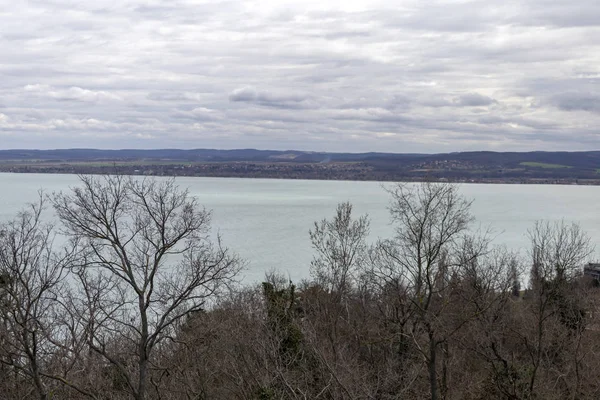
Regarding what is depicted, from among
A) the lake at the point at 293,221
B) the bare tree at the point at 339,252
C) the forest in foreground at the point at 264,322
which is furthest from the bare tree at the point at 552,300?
the lake at the point at 293,221

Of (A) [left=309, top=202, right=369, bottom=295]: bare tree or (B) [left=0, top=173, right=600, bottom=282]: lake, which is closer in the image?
(A) [left=309, top=202, right=369, bottom=295]: bare tree

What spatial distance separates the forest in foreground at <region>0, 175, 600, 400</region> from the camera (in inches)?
643

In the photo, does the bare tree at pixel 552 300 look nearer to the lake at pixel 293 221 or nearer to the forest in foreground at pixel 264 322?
the forest in foreground at pixel 264 322

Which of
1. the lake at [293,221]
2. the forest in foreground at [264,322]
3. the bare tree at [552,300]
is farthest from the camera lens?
the lake at [293,221]

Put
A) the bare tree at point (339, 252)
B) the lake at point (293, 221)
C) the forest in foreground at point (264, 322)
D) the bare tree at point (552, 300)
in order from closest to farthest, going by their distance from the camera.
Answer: the forest in foreground at point (264, 322) → the bare tree at point (552, 300) → the bare tree at point (339, 252) → the lake at point (293, 221)

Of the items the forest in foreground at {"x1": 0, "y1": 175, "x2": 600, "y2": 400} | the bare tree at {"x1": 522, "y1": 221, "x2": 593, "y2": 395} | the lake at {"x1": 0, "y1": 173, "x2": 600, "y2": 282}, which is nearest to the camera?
the forest in foreground at {"x1": 0, "y1": 175, "x2": 600, "y2": 400}

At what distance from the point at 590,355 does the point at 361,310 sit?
9595mm

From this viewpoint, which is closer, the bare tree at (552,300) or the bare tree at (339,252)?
the bare tree at (552,300)

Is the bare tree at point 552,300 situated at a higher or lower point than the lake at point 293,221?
higher

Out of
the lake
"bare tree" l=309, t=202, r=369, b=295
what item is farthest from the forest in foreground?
the lake

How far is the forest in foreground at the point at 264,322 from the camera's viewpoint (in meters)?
16.3

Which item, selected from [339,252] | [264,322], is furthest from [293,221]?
[264,322]

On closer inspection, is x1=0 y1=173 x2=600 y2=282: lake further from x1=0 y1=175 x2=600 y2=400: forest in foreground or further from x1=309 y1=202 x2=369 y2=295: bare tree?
x1=0 y1=175 x2=600 y2=400: forest in foreground

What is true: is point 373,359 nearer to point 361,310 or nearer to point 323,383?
point 361,310
